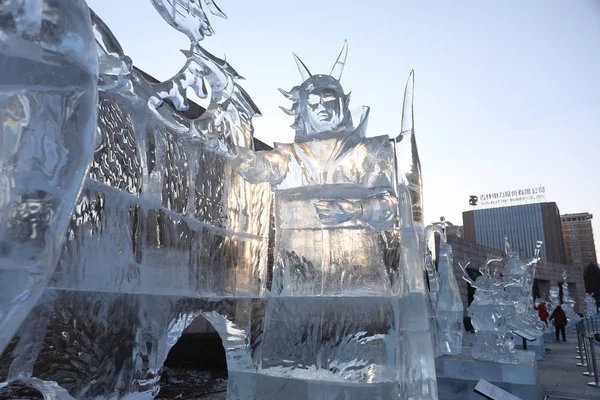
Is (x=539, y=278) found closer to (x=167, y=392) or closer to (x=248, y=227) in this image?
(x=167, y=392)

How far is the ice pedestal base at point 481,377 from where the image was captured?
189 inches

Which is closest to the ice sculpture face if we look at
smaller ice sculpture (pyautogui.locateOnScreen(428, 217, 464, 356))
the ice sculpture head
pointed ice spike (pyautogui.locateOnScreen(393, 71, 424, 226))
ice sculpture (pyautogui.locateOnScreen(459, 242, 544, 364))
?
the ice sculpture head

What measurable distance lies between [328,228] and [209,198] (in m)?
0.60

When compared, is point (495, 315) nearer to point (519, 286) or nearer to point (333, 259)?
point (519, 286)

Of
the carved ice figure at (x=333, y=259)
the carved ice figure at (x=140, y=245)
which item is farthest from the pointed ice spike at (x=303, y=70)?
the carved ice figure at (x=140, y=245)

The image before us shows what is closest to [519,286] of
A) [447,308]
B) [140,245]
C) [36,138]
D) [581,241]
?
[447,308]

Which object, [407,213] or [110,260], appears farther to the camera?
[407,213]

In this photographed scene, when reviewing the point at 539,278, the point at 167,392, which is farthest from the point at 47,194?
the point at 539,278

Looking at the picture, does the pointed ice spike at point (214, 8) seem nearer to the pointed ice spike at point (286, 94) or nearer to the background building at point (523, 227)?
the pointed ice spike at point (286, 94)

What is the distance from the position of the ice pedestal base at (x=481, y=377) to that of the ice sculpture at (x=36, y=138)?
16.4 feet

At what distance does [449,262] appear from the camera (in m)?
6.88

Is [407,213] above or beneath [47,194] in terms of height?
above

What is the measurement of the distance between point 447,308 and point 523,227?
2175 inches

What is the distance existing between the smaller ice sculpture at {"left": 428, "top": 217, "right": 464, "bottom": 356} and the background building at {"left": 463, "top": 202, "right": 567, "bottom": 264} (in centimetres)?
5083
